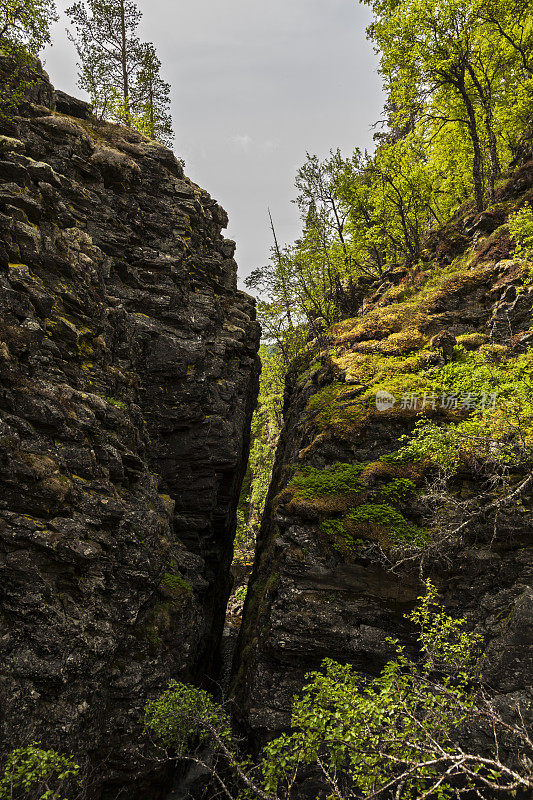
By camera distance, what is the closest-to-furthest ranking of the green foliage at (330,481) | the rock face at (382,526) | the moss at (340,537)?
the rock face at (382,526) < the moss at (340,537) < the green foliage at (330,481)

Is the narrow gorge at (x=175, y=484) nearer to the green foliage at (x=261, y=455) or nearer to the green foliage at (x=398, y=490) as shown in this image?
the green foliage at (x=398, y=490)

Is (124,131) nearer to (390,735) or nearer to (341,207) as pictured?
(341,207)

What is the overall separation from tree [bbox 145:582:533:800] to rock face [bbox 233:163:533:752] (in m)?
0.81

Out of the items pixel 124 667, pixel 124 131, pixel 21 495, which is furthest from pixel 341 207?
pixel 124 667

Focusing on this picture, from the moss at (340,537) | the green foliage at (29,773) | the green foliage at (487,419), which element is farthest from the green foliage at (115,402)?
the green foliage at (487,419)

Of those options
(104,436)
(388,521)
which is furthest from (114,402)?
(388,521)

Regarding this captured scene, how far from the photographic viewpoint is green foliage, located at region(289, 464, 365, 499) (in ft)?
42.8

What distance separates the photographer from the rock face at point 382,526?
1005 cm

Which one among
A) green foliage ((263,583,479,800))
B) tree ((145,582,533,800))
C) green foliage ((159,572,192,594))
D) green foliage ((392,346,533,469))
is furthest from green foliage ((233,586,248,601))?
→ green foliage ((263,583,479,800))

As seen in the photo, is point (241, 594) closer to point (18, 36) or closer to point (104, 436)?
point (104, 436)

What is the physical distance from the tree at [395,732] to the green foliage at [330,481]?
4.12m

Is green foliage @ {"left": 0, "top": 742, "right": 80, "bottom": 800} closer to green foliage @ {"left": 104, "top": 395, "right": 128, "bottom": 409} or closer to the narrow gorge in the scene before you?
the narrow gorge

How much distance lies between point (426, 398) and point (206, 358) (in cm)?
1216

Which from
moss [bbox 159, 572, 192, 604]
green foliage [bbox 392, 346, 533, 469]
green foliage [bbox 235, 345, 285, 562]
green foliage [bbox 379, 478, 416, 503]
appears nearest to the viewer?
green foliage [bbox 392, 346, 533, 469]
